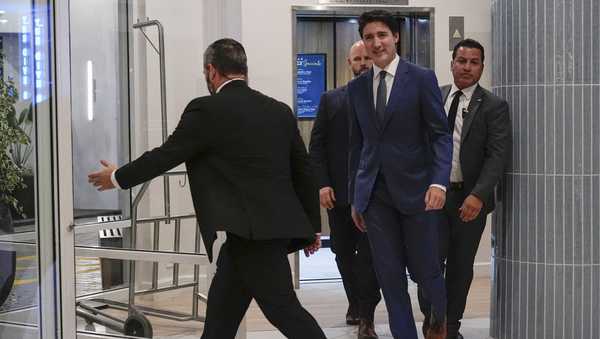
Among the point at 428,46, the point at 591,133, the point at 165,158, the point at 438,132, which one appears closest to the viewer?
the point at 165,158

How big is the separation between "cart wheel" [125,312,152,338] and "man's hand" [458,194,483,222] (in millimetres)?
1614

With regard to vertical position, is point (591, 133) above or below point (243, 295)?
above

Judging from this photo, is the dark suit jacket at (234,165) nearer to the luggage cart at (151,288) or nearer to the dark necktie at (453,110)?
the luggage cart at (151,288)

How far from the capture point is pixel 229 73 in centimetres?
352

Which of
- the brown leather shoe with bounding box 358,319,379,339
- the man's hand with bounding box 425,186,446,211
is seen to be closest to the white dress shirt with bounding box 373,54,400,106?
the man's hand with bounding box 425,186,446,211

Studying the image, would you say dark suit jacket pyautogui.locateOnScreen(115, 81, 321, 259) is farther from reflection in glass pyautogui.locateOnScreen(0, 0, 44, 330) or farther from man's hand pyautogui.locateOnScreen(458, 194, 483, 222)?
man's hand pyautogui.locateOnScreen(458, 194, 483, 222)

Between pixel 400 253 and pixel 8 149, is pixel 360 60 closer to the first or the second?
pixel 400 253

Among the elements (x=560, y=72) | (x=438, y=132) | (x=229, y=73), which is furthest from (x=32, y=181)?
(x=560, y=72)

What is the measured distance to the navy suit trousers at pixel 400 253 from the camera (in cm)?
416

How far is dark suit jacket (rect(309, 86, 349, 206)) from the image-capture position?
529 cm

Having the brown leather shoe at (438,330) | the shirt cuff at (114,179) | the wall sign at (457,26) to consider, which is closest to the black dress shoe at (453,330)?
the brown leather shoe at (438,330)

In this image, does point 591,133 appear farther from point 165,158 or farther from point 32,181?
point 32,181

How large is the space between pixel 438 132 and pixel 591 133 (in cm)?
80

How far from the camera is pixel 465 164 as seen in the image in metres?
4.82
